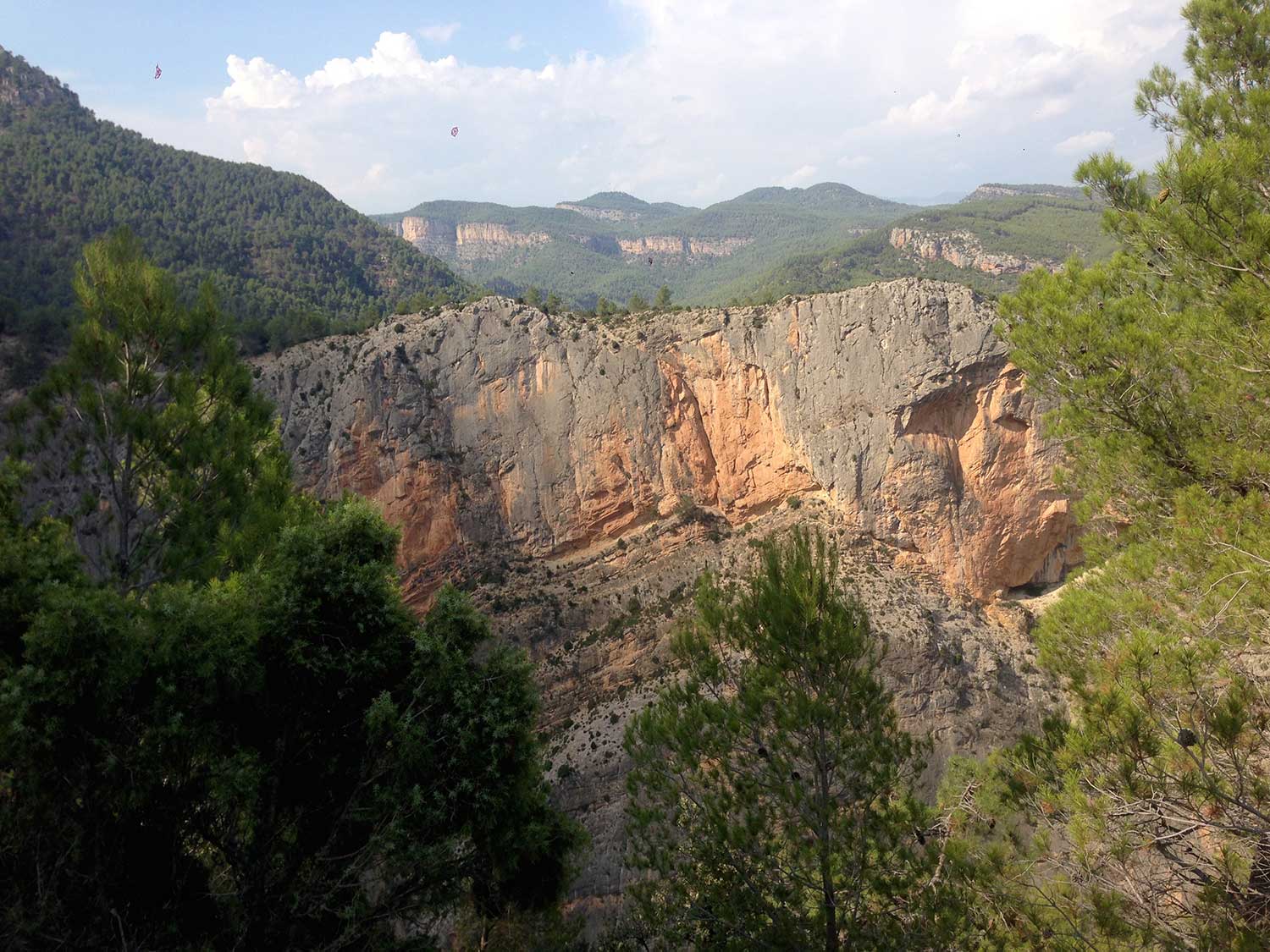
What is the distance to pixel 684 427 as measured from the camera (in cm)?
2811

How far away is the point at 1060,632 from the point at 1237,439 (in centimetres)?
216

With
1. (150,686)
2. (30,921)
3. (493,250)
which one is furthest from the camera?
(493,250)

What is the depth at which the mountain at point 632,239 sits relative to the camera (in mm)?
111375

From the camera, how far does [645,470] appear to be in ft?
91.6

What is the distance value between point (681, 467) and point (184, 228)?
144ft

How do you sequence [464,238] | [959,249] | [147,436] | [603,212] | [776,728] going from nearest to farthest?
1. [776,728]
2. [147,436]
3. [959,249]
4. [464,238]
5. [603,212]

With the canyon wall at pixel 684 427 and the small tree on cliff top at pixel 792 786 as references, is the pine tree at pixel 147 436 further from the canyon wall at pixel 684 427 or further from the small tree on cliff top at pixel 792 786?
the canyon wall at pixel 684 427

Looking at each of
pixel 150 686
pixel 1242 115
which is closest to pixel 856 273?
pixel 1242 115

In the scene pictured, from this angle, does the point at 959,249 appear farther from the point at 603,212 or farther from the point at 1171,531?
the point at 603,212

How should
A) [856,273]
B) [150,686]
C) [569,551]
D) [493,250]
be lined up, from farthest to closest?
[493,250] < [856,273] < [569,551] < [150,686]

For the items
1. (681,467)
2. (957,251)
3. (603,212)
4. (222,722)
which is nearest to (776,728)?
(222,722)

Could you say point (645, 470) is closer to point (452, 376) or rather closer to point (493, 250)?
point (452, 376)

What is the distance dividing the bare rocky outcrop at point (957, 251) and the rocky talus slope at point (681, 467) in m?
43.9

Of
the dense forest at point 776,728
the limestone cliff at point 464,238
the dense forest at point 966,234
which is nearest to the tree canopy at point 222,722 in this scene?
the dense forest at point 776,728
